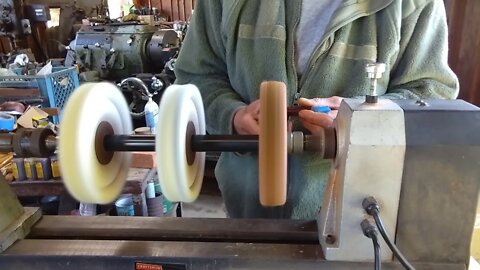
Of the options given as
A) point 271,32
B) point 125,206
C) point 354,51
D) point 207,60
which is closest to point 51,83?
point 125,206

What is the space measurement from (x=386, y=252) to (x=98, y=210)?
114 cm

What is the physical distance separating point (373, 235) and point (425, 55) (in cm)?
43

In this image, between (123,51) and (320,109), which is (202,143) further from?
(123,51)

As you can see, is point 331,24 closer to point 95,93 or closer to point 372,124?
point 372,124

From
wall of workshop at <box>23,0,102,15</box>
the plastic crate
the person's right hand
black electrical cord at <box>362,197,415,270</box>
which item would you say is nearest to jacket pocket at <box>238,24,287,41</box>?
the person's right hand

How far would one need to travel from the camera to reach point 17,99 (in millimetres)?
1989

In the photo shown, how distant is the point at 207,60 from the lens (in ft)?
2.79

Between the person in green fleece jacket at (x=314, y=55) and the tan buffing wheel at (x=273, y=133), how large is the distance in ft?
0.76

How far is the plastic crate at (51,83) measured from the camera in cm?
199

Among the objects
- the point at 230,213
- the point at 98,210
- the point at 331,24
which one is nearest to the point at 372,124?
the point at 331,24

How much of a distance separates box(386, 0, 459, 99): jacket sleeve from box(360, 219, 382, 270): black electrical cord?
13.1 inches

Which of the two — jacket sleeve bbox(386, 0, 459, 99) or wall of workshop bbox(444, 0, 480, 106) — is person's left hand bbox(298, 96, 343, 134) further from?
wall of workshop bbox(444, 0, 480, 106)

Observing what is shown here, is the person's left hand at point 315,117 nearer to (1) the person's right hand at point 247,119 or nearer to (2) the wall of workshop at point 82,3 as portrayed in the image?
(1) the person's right hand at point 247,119

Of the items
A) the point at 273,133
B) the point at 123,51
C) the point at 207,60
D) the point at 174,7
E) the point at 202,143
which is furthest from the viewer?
the point at 174,7
